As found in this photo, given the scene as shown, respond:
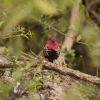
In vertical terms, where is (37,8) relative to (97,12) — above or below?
below

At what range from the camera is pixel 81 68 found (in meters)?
3.77

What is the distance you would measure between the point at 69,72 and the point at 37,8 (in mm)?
1746

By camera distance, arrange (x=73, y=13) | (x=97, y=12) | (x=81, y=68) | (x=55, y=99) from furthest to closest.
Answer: (x=97, y=12), (x=73, y=13), (x=81, y=68), (x=55, y=99)

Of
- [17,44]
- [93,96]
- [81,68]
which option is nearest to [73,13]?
[81,68]

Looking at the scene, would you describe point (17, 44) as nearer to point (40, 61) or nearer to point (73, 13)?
point (40, 61)

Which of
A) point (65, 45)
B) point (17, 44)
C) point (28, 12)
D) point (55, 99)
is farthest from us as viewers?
point (65, 45)

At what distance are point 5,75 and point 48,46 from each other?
604 millimetres

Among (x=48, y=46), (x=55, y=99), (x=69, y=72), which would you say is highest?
(x=48, y=46)

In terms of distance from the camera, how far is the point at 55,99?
A: 186 centimetres

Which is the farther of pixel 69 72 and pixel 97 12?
pixel 97 12

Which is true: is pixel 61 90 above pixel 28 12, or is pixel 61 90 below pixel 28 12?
below

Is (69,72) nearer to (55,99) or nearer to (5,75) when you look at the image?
(55,99)

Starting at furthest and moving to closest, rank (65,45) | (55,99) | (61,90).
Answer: (65,45) < (61,90) < (55,99)

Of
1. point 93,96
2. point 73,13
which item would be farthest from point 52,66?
point 73,13
